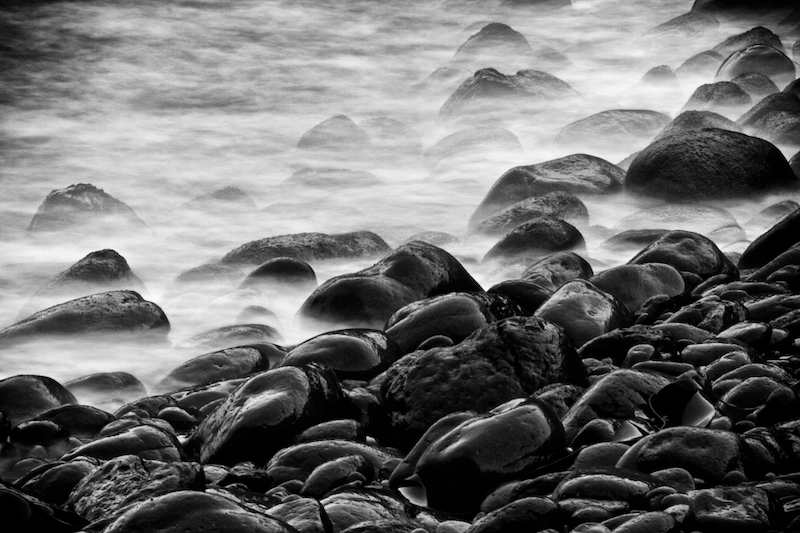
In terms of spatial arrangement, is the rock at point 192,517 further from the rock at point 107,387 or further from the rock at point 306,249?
the rock at point 306,249

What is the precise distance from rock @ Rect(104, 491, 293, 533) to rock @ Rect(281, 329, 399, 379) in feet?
4.64

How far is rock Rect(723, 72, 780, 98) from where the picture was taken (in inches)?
307

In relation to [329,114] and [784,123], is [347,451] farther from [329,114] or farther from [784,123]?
[329,114]

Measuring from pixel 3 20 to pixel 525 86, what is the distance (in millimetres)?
6344

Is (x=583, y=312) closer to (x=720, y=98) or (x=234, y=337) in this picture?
(x=234, y=337)

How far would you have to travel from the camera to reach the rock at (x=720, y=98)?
7574mm

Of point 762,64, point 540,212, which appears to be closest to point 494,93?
point 762,64

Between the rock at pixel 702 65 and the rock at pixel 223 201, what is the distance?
4.13m

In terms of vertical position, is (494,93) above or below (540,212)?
above

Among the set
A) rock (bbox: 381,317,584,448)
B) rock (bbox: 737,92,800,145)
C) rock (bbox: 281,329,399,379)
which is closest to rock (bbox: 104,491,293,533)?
rock (bbox: 381,317,584,448)

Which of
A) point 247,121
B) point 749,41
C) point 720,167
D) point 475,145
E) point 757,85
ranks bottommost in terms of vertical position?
point 247,121

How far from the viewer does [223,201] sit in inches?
280

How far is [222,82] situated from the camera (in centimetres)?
1032

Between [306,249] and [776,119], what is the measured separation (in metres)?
3.32
